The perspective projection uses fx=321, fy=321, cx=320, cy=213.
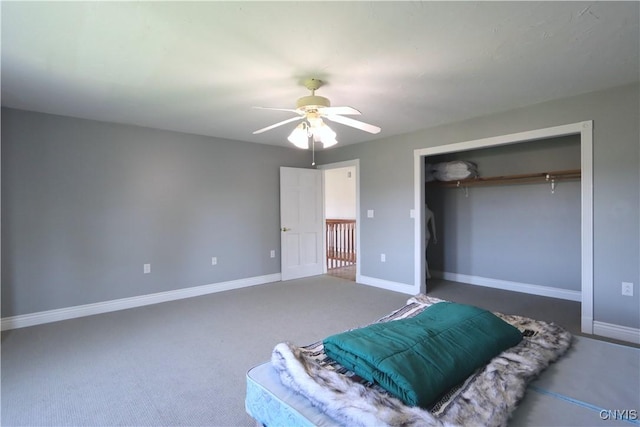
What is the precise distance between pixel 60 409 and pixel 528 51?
3866mm

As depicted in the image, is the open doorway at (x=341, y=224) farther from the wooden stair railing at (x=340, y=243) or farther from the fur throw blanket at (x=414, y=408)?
the fur throw blanket at (x=414, y=408)

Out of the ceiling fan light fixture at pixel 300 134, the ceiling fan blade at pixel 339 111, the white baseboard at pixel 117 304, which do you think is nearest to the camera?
the ceiling fan blade at pixel 339 111

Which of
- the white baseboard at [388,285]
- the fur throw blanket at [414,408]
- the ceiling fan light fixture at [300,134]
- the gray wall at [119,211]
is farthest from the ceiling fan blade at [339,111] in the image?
the white baseboard at [388,285]

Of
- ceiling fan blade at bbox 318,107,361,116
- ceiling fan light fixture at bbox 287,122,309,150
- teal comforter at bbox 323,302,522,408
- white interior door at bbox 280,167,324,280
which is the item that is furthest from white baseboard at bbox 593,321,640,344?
white interior door at bbox 280,167,324,280

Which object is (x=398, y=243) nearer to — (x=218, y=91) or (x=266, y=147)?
(x=266, y=147)

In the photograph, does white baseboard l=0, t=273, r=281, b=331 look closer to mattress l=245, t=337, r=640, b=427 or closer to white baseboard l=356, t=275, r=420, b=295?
white baseboard l=356, t=275, r=420, b=295

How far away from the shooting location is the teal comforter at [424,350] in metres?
1.20

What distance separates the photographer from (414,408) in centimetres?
110

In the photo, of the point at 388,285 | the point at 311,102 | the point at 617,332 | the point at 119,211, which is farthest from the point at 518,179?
the point at 119,211

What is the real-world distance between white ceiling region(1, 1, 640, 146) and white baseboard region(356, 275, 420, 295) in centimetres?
249

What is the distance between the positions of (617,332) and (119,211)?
5.45 meters

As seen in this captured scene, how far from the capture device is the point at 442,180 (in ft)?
16.5

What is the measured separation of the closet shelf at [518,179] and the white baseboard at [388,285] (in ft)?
5.59

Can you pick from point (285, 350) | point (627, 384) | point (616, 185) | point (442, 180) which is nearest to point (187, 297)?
point (285, 350)
